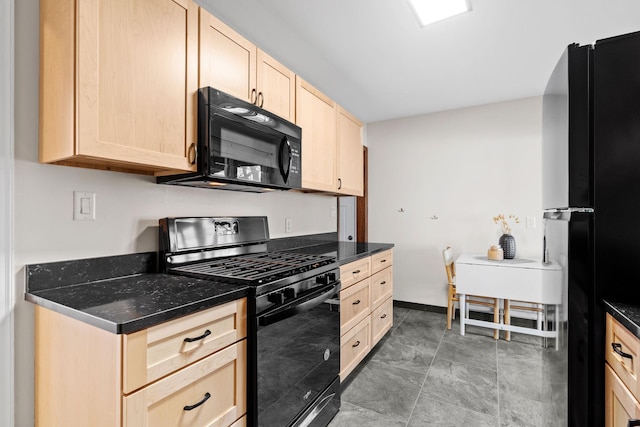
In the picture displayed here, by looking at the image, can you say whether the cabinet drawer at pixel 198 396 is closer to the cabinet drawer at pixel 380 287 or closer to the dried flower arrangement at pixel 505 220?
the cabinet drawer at pixel 380 287

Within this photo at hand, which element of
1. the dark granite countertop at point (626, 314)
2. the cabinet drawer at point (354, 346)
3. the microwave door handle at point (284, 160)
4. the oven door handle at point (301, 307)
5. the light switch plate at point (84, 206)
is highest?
the microwave door handle at point (284, 160)

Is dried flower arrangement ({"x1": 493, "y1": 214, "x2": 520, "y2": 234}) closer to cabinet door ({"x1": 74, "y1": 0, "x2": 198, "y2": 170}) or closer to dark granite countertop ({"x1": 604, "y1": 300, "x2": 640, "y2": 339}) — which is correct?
dark granite countertop ({"x1": 604, "y1": 300, "x2": 640, "y2": 339})

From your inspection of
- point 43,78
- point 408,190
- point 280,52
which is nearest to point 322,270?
point 43,78

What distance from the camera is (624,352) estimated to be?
3.11ft

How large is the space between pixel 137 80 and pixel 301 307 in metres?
1.22

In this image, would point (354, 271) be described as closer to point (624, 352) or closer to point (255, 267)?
point (255, 267)

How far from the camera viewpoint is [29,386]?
1.19 meters

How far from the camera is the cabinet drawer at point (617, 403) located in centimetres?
89

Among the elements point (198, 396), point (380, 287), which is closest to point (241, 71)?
point (198, 396)

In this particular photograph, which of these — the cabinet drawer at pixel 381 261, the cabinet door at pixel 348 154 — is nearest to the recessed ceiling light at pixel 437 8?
the cabinet door at pixel 348 154

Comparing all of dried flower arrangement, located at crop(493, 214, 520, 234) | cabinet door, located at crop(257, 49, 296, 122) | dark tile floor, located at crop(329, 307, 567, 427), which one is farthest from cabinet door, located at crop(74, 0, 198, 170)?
dried flower arrangement, located at crop(493, 214, 520, 234)

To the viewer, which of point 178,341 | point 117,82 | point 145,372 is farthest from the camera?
point 117,82

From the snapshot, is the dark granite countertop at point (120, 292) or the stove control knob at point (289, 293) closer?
the dark granite countertop at point (120, 292)

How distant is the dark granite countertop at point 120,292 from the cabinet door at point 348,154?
1647 millimetres
